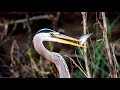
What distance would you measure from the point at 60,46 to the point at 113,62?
1.53ft

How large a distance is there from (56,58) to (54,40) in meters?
0.15

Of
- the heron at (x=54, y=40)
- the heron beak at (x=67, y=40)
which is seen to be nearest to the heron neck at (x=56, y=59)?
the heron at (x=54, y=40)

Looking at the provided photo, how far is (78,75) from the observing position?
3.77m

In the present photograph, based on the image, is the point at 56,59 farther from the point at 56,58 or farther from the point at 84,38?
the point at 84,38

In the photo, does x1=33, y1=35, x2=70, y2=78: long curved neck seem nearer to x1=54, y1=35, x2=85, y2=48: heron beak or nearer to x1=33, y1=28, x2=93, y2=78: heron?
x1=33, y1=28, x2=93, y2=78: heron

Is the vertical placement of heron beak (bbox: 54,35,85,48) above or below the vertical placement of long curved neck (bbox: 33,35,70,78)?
above

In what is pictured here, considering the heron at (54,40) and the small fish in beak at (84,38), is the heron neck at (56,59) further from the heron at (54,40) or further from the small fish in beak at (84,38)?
→ the small fish in beak at (84,38)

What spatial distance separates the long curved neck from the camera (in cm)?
344

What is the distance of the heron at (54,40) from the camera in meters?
3.44

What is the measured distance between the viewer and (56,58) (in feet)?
11.3

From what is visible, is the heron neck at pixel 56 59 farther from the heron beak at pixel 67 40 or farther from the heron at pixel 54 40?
the heron beak at pixel 67 40

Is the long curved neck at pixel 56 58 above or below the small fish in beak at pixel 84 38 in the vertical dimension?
below

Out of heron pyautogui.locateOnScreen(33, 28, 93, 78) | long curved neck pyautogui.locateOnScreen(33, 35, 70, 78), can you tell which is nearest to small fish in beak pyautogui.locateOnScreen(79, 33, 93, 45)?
heron pyautogui.locateOnScreen(33, 28, 93, 78)
